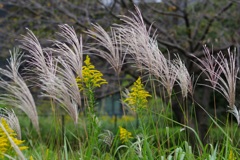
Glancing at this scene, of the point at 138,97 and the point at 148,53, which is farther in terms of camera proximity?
the point at 138,97

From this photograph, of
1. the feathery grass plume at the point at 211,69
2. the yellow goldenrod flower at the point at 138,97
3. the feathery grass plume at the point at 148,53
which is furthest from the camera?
the yellow goldenrod flower at the point at 138,97

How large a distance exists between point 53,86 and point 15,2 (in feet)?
25.1

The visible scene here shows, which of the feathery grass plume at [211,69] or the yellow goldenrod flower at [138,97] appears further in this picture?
the yellow goldenrod flower at [138,97]

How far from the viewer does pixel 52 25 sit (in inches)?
392

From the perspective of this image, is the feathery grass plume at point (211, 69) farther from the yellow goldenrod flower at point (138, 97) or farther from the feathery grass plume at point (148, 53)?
the yellow goldenrod flower at point (138, 97)

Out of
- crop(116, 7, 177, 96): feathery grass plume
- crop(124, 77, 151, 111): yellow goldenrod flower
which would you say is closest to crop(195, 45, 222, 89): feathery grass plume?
crop(116, 7, 177, 96): feathery grass plume

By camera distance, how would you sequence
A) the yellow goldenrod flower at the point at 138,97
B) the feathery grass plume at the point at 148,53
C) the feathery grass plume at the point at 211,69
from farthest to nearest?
the yellow goldenrod flower at the point at 138,97, the feathery grass plume at the point at 211,69, the feathery grass plume at the point at 148,53

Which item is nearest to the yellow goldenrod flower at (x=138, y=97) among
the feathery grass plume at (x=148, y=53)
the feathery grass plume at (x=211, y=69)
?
the feathery grass plume at (x=148, y=53)

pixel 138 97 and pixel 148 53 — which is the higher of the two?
pixel 148 53

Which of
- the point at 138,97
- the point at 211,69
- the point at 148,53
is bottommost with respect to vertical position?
the point at 138,97

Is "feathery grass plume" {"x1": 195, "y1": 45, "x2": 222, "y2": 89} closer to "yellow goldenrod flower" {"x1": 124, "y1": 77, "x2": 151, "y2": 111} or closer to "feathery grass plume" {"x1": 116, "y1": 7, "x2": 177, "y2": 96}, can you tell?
"feathery grass plume" {"x1": 116, "y1": 7, "x2": 177, "y2": 96}

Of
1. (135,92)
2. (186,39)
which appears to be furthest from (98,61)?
(135,92)

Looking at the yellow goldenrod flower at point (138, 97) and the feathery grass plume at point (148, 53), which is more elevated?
the feathery grass plume at point (148, 53)

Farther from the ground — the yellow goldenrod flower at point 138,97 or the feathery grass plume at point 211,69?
the feathery grass plume at point 211,69
